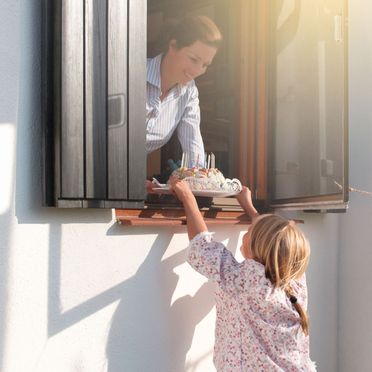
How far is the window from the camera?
1.98 meters

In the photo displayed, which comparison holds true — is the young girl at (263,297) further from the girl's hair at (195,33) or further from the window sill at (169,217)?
the girl's hair at (195,33)

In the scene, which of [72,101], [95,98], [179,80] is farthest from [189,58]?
[72,101]

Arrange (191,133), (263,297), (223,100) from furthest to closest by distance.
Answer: (223,100) < (191,133) < (263,297)

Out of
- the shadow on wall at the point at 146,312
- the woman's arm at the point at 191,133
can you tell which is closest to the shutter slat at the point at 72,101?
the shadow on wall at the point at 146,312

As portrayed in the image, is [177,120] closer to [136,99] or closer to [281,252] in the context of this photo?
[136,99]

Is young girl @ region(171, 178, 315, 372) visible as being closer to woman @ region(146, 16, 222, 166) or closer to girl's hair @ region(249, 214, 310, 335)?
girl's hair @ region(249, 214, 310, 335)

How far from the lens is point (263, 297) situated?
2096 mm

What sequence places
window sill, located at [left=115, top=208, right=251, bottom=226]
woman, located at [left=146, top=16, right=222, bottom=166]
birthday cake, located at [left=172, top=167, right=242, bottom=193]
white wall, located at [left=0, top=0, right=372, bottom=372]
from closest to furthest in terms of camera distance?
white wall, located at [left=0, top=0, right=372, bottom=372] → window sill, located at [left=115, top=208, right=251, bottom=226] → birthday cake, located at [left=172, top=167, right=242, bottom=193] → woman, located at [left=146, top=16, right=222, bottom=166]

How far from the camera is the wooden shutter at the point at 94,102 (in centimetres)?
196

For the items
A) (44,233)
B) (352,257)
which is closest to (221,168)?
(352,257)

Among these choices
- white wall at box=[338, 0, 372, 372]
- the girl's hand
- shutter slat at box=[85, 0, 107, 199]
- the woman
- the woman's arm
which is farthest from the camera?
white wall at box=[338, 0, 372, 372]

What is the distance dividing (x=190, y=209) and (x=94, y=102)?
1.97 ft

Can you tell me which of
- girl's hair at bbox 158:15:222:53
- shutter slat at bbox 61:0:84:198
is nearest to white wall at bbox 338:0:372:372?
girl's hair at bbox 158:15:222:53

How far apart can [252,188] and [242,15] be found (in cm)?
93
